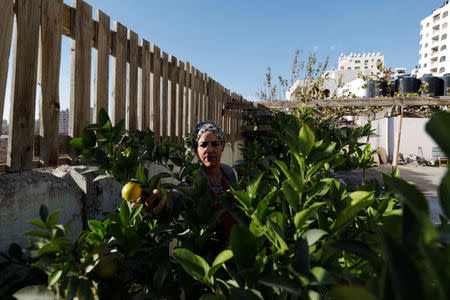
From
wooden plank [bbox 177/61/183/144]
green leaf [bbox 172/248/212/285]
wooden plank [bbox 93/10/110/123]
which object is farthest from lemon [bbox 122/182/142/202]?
wooden plank [bbox 177/61/183/144]

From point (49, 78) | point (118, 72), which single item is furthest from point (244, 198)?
point (118, 72)

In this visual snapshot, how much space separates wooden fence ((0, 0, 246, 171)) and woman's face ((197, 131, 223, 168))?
0.70 meters

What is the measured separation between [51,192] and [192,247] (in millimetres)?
838

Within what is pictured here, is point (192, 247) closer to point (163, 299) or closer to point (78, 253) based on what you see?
point (163, 299)

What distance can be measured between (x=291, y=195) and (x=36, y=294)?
667 millimetres

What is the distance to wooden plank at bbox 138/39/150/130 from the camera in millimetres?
2664

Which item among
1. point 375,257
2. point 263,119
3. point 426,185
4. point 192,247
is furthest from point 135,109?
point 426,185

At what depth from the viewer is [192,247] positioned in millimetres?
838

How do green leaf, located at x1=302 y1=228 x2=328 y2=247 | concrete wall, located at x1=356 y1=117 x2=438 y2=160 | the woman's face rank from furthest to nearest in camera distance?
concrete wall, located at x1=356 y1=117 x2=438 y2=160 → the woman's face → green leaf, located at x1=302 y1=228 x2=328 y2=247

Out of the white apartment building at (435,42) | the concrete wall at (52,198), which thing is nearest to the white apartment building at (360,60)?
the white apartment building at (435,42)

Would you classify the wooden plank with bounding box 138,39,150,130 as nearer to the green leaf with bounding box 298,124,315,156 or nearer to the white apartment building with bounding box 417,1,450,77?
the green leaf with bounding box 298,124,315,156

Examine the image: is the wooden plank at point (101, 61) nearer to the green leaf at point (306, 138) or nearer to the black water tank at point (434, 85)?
the green leaf at point (306, 138)

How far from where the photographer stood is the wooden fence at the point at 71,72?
1.34 metres

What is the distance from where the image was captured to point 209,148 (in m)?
2.22
